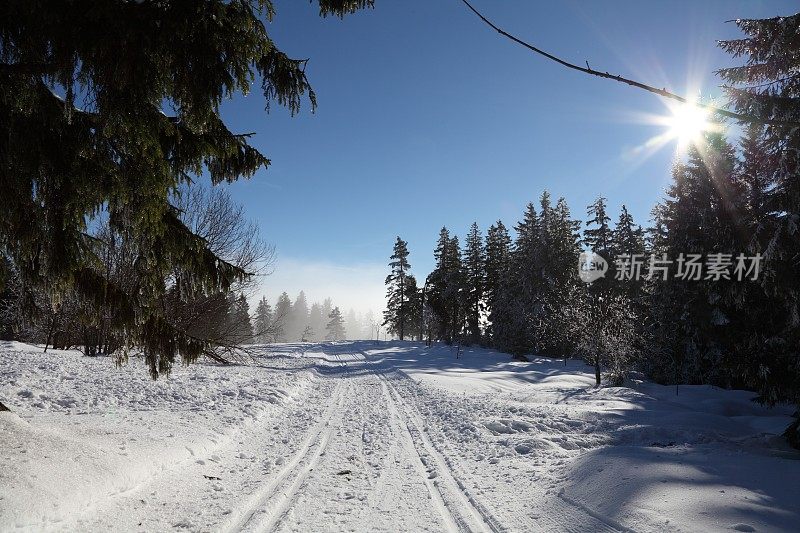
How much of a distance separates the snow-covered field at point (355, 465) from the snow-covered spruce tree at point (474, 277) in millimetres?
37029

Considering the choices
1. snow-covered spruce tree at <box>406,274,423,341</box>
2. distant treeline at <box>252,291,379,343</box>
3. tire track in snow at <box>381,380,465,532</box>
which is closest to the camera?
tire track in snow at <box>381,380,465,532</box>

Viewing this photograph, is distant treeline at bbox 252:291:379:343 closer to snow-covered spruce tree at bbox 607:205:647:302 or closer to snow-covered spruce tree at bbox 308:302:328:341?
snow-covered spruce tree at bbox 308:302:328:341

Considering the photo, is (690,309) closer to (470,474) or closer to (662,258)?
(662,258)

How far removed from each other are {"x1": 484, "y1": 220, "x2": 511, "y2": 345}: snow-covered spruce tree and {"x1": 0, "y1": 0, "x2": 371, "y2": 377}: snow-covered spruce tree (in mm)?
44572

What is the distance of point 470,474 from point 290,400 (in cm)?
790

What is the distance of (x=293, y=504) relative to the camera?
501 centimetres

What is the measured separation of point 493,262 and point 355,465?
43.9m

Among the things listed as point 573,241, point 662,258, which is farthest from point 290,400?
point 573,241

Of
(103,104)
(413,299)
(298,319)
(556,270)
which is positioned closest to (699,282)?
(556,270)

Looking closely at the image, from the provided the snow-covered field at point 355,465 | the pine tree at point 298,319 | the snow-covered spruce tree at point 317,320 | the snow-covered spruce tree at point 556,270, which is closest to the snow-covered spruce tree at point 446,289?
the snow-covered spruce tree at point 556,270

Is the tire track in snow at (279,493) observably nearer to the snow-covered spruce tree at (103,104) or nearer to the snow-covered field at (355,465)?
the snow-covered field at (355,465)

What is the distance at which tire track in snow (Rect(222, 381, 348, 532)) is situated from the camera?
4.50m

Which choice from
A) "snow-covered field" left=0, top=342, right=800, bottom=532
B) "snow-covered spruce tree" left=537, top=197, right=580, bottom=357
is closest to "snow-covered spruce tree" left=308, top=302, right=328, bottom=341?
"snow-covered spruce tree" left=537, top=197, right=580, bottom=357

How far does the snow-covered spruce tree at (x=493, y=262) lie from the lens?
47375 millimetres
